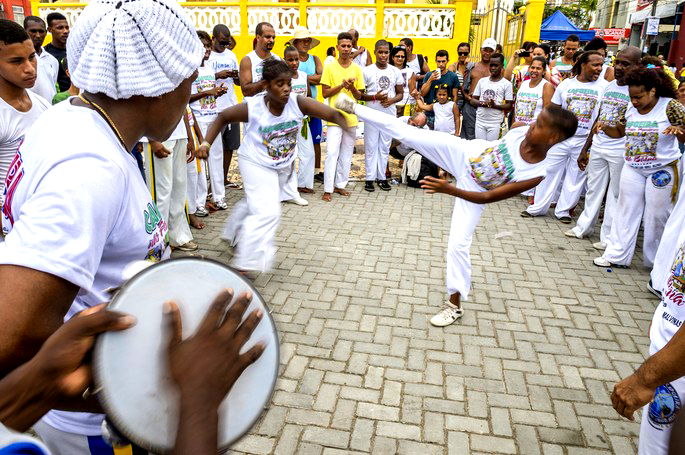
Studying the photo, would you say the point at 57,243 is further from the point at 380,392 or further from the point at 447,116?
the point at 447,116

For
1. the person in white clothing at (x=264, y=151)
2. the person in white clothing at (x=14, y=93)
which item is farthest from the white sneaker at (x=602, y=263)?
the person in white clothing at (x=14, y=93)

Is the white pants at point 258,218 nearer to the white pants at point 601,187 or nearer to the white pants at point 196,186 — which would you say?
the white pants at point 196,186

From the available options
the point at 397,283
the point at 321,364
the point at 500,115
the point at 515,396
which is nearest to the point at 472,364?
the point at 515,396

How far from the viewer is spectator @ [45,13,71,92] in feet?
21.8

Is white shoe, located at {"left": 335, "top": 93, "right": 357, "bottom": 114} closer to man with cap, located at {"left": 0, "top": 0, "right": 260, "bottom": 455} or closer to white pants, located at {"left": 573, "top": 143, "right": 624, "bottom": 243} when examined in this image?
man with cap, located at {"left": 0, "top": 0, "right": 260, "bottom": 455}

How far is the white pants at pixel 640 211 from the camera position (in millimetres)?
5102

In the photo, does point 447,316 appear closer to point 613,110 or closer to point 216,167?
point 613,110

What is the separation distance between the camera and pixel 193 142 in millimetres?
5738

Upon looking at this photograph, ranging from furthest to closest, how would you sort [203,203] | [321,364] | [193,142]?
[203,203], [193,142], [321,364]

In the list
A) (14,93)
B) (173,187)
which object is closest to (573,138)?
(173,187)

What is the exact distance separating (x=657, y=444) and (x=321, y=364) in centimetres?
213

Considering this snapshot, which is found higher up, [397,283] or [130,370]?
[130,370]

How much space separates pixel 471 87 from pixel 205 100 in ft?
17.0

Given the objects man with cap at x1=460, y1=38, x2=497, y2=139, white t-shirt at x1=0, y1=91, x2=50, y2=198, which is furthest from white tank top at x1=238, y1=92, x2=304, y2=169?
man with cap at x1=460, y1=38, x2=497, y2=139
